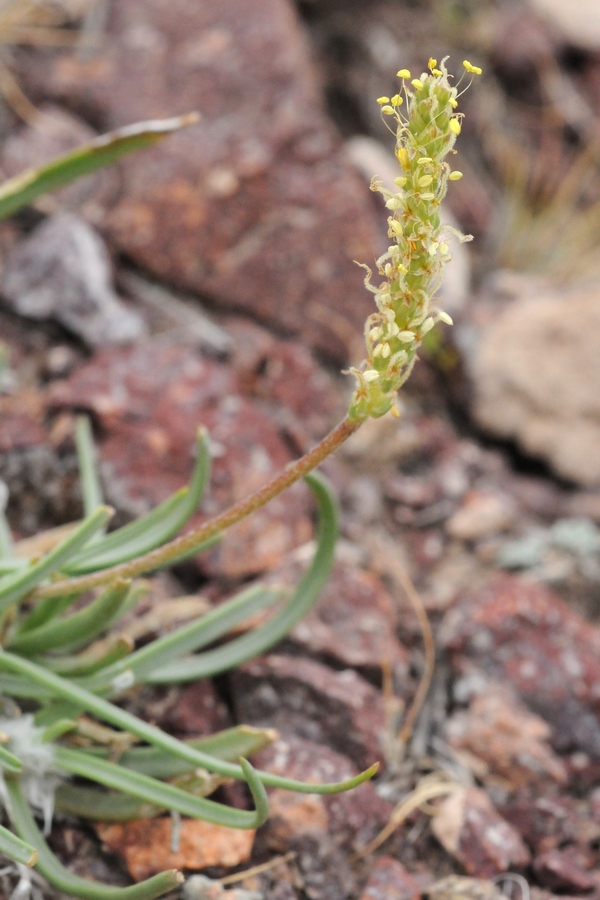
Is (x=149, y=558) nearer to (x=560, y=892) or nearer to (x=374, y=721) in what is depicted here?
(x=374, y=721)

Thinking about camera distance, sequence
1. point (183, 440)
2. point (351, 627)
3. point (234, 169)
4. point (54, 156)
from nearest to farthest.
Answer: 1. point (351, 627)
2. point (183, 440)
3. point (54, 156)
4. point (234, 169)

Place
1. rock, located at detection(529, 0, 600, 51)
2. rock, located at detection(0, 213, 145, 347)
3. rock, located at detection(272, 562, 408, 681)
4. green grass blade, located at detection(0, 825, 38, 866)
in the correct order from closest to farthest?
green grass blade, located at detection(0, 825, 38, 866), rock, located at detection(272, 562, 408, 681), rock, located at detection(0, 213, 145, 347), rock, located at detection(529, 0, 600, 51)

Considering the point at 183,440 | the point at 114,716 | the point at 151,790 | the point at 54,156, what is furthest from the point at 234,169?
the point at 151,790

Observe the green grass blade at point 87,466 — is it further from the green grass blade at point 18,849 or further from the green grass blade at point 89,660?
the green grass blade at point 18,849

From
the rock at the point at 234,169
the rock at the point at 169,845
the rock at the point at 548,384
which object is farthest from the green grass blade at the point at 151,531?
the rock at the point at 548,384

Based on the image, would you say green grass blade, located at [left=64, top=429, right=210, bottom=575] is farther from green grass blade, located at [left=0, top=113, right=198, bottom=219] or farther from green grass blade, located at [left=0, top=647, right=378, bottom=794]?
green grass blade, located at [left=0, top=113, right=198, bottom=219]

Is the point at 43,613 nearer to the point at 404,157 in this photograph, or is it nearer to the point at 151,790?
the point at 151,790

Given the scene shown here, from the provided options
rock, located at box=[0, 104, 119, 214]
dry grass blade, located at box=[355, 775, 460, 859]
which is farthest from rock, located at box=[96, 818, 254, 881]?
rock, located at box=[0, 104, 119, 214]
